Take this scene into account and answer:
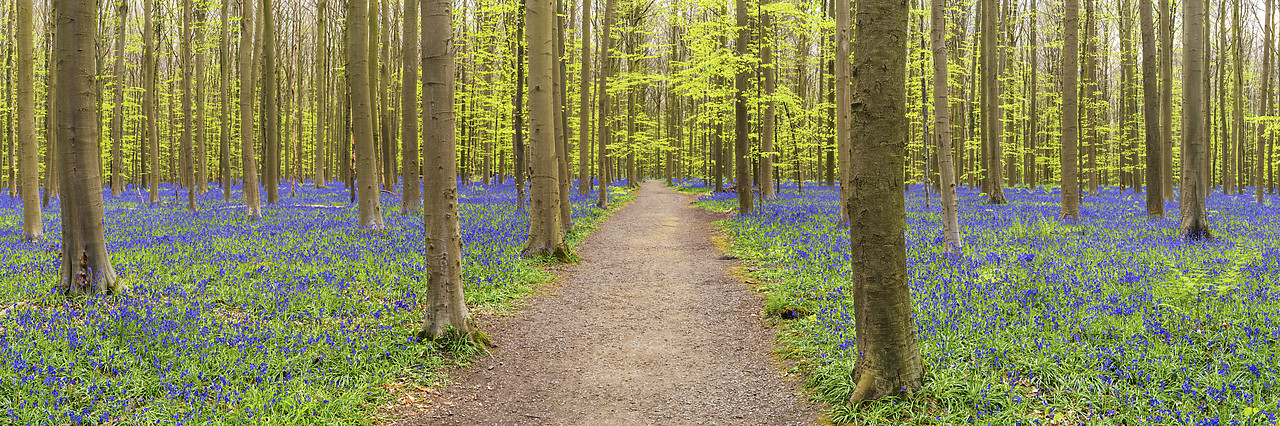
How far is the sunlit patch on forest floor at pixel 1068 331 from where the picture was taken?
13.3 ft

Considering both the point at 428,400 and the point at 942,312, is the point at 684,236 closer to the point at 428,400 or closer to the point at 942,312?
the point at 942,312

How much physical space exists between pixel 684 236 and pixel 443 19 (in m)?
9.68

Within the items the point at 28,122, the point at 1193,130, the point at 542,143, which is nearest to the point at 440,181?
the point at 542,143

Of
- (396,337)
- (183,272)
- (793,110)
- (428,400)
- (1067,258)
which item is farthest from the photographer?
(793,110)

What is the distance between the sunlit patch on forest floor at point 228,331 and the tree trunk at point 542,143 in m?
0.92

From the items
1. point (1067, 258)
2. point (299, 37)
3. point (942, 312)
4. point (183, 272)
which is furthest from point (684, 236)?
point (299, 37)

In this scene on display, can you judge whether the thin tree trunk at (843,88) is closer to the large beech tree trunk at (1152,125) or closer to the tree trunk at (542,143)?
the tree trunk at (542,143)

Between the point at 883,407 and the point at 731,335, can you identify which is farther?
the point at 731,335

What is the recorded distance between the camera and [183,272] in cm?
763

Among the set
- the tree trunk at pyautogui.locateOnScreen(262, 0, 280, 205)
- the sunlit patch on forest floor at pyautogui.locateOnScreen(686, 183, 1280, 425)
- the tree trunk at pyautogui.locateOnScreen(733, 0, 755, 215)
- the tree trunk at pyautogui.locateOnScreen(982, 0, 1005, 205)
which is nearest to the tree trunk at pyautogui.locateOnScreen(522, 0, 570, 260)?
the sunlit patch on forest floor at pyautogui.locateOnScreen(686, 183, 1280, 425)

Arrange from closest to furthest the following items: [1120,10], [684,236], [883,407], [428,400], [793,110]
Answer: [883,407] < [428,400] < [684,236] < [793,110] < [1120,10]

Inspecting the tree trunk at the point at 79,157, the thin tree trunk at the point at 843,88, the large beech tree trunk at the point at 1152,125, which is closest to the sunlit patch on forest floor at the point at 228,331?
the tree trunk at the point at 79,157

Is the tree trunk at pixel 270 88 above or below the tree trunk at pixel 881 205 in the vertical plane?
above

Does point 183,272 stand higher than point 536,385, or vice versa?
point 183,272
